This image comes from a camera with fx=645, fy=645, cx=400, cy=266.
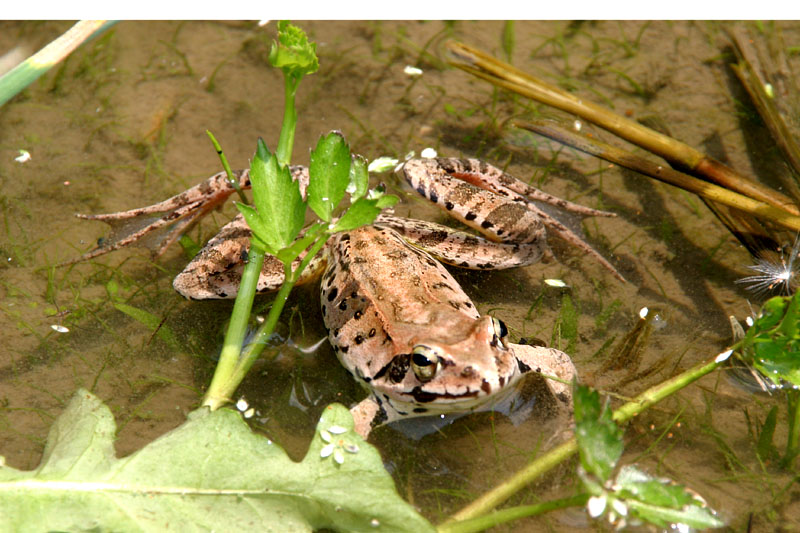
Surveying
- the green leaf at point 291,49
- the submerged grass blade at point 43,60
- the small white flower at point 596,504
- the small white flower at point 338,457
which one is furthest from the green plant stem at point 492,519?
the submerged grass blade at point 43,60

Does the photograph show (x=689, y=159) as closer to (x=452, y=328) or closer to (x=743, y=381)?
(x=743, y=381)

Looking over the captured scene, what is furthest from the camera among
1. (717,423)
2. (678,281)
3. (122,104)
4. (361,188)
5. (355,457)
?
(122,104)

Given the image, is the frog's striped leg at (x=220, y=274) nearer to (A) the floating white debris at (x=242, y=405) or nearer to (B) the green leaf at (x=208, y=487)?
(A) the floating white debris at (x=242, y=405)

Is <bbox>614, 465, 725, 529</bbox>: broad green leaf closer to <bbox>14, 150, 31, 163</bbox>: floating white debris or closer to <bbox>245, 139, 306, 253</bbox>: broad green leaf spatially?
<bbox>245, 139, 306, 253</bbox>: broad green leaf

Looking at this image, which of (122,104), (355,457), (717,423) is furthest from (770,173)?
(122,104)

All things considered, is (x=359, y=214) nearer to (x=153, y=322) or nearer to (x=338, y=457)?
(x=338, y=457)

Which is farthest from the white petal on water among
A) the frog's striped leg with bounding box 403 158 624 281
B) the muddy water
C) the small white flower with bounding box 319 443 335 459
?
the frog's striped leg with bounding box 403 158 624 281
